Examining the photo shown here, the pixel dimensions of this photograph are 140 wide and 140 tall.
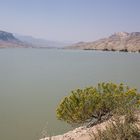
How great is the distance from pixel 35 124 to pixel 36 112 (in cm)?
269

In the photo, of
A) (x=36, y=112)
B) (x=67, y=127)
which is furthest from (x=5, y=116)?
(x=67, y=127)

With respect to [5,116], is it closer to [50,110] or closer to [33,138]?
[50,110]

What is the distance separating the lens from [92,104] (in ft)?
43.2

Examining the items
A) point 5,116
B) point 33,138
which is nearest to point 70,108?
point 33,138

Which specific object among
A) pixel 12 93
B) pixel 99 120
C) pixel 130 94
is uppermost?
pixel 130 94

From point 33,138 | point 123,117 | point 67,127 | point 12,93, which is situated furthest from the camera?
point 12,93

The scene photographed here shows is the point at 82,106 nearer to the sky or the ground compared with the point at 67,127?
nearer to the sky

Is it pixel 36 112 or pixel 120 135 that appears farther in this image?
pixel 36 112

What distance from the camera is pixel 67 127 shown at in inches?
637

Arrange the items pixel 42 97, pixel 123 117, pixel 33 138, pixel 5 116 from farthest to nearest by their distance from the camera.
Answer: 1. pixel 42 97
2. pixel 5 116
3. pixel 33 138
4. pixel 123 117

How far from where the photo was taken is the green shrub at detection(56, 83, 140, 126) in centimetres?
1308

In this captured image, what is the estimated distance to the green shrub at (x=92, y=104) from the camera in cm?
1308

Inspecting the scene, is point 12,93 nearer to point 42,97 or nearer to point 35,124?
point 42,97

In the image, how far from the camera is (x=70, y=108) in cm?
1342
